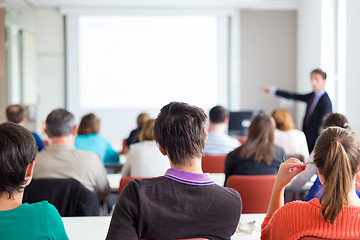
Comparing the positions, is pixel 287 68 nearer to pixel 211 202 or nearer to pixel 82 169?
pixel 82 169

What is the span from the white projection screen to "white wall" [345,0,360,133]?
8.76 ft

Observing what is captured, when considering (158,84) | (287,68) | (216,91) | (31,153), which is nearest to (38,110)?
(158,84)

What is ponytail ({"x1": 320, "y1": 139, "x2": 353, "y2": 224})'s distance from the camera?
1402 mm

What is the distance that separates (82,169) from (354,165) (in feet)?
6.15

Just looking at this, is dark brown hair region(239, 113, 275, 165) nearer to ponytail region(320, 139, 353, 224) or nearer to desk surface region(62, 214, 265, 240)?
desk surface region(62, 214, 265, 240)

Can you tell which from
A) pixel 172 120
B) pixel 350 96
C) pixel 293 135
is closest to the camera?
pixel 172 120

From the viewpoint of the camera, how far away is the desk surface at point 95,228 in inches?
74.2

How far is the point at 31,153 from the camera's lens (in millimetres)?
1431

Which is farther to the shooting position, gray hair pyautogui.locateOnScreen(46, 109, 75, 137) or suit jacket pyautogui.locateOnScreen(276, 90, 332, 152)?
suit jacket pyautogui.locateOnScreen(276, 90, 332, 152)

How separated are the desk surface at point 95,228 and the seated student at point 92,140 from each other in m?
1.98

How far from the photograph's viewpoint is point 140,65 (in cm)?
792

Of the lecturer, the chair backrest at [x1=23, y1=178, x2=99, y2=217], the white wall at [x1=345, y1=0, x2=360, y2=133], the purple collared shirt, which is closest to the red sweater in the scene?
the purple collared shirt

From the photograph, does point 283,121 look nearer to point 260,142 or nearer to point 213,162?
point 213,162

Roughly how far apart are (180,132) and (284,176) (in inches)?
20.7
